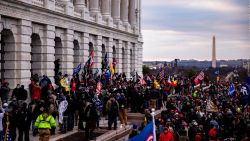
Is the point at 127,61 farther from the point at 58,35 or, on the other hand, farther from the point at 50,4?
the point at 50,4

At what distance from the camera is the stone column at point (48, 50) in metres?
32.1

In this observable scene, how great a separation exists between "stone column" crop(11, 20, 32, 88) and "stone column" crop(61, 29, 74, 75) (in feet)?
22.9

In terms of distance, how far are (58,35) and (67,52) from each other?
193cm

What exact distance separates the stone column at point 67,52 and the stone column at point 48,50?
2718 mm

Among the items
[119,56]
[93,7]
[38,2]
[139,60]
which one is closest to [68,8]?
[38,2]

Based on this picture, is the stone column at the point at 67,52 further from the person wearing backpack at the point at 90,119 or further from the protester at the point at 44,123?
the protester at the point at 44,123

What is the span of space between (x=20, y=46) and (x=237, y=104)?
14665 mm

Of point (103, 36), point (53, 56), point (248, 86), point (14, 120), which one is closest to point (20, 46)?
point (53, 56)

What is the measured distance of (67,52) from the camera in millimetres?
36281

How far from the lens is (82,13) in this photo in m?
40.5

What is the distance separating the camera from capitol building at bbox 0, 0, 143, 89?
92.6 ft

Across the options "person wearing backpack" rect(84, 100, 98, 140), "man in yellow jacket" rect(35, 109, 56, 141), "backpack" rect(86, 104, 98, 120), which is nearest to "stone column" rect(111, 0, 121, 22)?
"person wearing backpack" rect(84, 100, 98, 140)

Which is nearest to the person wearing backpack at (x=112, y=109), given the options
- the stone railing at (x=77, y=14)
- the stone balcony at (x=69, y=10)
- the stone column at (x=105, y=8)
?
the stone balcony at (x=69, y=10)

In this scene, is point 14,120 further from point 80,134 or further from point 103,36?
point 103,36
